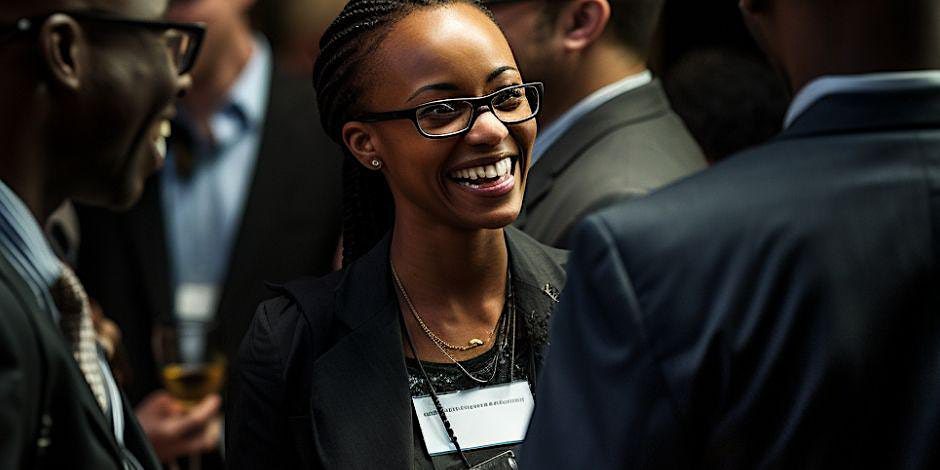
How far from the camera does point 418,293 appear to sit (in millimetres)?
2312

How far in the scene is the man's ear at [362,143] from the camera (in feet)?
7.54

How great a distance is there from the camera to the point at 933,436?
4.72 feet

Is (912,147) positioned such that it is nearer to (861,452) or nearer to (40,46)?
(861,452)

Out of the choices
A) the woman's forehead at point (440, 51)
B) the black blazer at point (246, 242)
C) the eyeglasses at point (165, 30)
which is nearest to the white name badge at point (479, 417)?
the woman's forehead at point (440, 51)

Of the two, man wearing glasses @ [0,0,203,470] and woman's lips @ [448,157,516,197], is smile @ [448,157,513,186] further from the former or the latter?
man wearing glasses @ [0,0,203,470]

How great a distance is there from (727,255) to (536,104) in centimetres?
92

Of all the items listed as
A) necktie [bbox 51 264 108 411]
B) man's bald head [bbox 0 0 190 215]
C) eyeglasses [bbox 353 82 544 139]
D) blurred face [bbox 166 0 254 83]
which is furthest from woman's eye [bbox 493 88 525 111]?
blurred face [bbox 166 0 254 83]

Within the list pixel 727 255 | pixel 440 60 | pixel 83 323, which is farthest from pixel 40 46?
pixel 727 255

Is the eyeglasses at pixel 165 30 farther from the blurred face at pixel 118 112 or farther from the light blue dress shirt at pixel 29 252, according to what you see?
the light blue dress shirt at pixel 29 252

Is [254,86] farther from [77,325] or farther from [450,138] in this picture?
[450,138]

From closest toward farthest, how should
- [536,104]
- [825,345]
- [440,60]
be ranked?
[825,345] → [440,60] → [536,104]

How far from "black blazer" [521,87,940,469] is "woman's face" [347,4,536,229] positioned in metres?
0.71

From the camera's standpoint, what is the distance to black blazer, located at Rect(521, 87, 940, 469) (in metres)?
1.43

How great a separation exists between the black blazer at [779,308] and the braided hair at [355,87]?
2.88 feet
